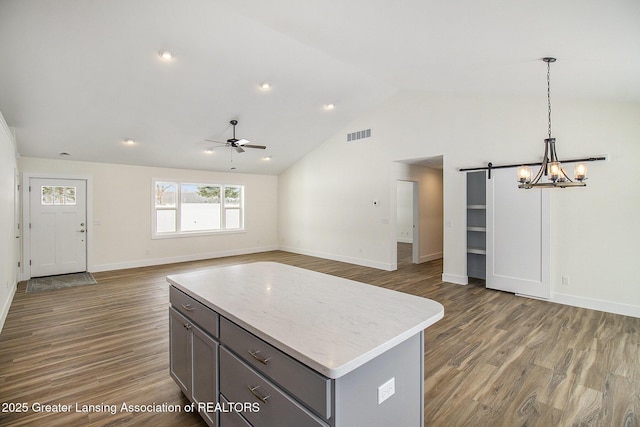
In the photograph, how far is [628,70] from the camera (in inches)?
120

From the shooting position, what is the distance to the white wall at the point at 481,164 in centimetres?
422

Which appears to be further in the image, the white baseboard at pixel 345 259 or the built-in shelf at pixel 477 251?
the white baseboard at pixel 345 259

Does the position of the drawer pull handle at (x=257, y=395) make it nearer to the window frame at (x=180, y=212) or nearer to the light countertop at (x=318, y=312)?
the light countertop at (x=318, y=312)

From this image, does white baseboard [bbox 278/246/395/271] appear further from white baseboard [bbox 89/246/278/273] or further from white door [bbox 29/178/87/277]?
white door [bbox 29/178/87/277]

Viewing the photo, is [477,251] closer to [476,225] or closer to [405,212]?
[476,225]

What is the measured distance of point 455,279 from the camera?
585cm

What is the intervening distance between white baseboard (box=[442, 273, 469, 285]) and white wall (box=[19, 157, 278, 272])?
234 inches

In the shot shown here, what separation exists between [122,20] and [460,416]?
4930 millimetres

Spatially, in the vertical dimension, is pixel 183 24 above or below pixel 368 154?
above

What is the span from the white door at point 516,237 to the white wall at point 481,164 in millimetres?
158

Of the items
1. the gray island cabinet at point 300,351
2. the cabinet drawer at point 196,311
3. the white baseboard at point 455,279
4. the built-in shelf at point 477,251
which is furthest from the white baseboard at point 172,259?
the built-in shelf at point 477,251

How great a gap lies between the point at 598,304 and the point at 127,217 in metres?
9.10

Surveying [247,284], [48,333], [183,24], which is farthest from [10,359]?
[183,24]

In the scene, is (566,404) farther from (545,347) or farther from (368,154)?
(368,154)
